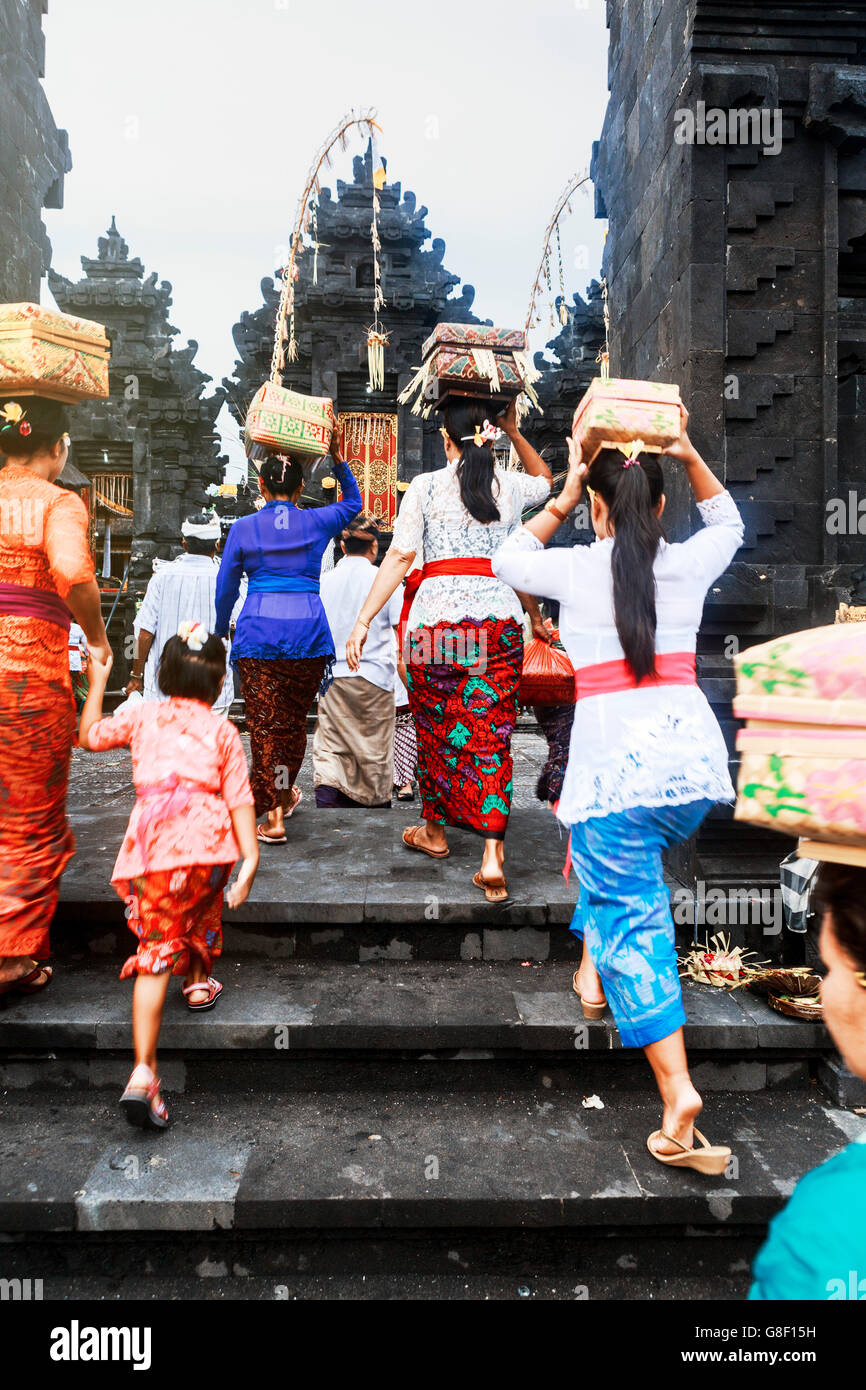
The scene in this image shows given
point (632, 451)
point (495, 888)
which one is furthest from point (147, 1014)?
point (632, 451)

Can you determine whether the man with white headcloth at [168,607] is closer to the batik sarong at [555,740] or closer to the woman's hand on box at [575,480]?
the batik sarong at [555,740]

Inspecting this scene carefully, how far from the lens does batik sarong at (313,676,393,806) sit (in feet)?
17.5

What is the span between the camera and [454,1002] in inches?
113

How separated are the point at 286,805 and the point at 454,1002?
5.88 feet

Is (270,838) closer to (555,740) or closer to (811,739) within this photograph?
(555,740)

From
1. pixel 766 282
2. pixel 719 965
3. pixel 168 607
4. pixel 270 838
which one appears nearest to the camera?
pixel 719 965

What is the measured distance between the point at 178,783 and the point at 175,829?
5.4 inches

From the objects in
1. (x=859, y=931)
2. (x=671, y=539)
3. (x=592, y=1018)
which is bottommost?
(x=592, y=1018)

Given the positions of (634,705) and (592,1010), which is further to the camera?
(592,1010)

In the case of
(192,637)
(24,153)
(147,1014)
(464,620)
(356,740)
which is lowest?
(147,1014)

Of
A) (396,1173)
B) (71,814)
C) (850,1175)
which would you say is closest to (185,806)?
(396,1173)

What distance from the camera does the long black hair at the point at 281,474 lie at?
162 inches

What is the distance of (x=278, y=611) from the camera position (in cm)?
Result: 409
